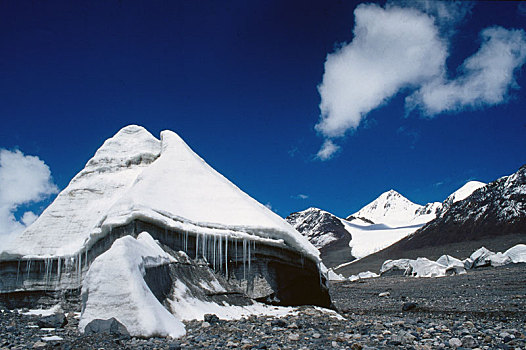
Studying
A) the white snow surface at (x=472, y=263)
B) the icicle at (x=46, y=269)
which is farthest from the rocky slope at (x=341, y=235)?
the icicle at (x=46, y=269)

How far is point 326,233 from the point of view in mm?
145750

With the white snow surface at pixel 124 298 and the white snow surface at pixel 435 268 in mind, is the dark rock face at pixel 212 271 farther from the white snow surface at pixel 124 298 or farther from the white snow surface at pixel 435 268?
the white snow surface at pixel 435 268

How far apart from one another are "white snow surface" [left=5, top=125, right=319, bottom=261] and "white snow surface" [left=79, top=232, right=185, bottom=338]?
16.2 ft

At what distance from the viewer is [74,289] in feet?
61.0

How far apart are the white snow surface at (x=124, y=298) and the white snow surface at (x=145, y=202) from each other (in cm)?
494

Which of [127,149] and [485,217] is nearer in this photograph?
[127,149]

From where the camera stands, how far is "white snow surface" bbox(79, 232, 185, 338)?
920 cm

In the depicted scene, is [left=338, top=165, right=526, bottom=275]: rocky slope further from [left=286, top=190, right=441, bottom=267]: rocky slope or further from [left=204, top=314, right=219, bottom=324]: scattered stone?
[left=204, top=314, right=219, bottom=324]: scattered stone

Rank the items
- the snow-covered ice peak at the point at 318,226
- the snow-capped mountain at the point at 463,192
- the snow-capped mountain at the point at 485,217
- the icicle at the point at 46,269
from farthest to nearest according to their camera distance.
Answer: the snow-capped mountain at the point at 463,192 < the snow-covered ice peak at the point at 318,226 < the snow-capped mountain at the point at 485,217 < the icicle at the point at 46,269

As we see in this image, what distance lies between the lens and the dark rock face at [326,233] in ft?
370

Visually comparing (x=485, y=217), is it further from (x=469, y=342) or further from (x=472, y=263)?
(x=469, y=342)

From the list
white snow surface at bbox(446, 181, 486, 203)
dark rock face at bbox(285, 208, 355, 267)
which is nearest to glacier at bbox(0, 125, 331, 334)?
dark rock face at bbox(285, 208, 355, 267)

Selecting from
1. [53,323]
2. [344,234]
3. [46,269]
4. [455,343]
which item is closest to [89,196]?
[46,269]

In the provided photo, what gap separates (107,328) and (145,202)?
25.1 ft
